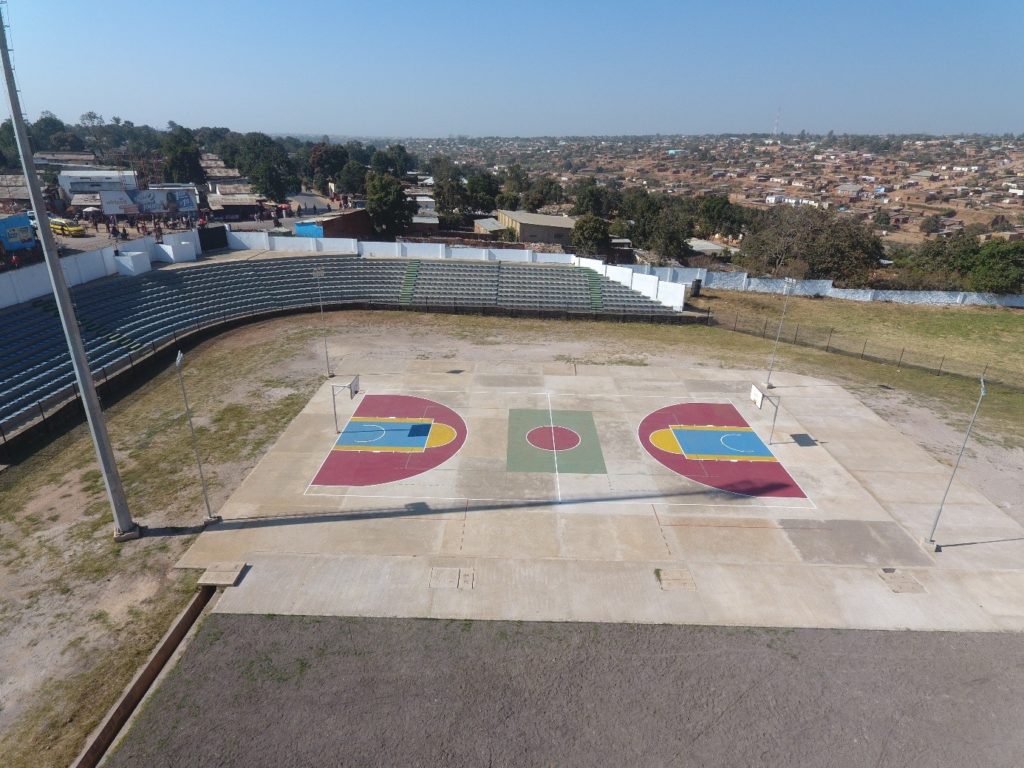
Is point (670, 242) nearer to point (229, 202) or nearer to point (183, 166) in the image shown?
point (229, 202)

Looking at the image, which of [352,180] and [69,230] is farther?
[352,180]

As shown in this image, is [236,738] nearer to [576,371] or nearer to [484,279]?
[576,371]

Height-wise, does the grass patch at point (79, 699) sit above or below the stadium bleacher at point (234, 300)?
below

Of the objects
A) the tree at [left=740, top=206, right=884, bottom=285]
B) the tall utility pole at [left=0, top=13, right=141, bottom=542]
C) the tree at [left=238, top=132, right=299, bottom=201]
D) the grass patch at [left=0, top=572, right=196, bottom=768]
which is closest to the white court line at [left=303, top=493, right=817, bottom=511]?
the tall utility pole at [left=0, top=13, right=141, bottom=542]

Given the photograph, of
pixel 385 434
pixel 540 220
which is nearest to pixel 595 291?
pixel 385 434

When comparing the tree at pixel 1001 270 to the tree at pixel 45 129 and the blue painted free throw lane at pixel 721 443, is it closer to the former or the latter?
the blue painted free throw lane at pixel 721 443

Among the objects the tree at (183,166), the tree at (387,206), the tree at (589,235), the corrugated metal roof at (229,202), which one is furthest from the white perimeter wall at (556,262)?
the tree at (183,166)
